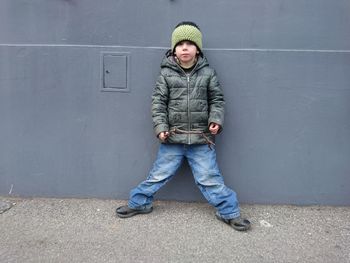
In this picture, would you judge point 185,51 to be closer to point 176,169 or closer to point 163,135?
point 163,135

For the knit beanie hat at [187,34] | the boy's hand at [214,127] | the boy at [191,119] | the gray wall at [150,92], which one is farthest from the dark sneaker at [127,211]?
the knit beanie hat at [187,34]

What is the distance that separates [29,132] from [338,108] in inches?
114

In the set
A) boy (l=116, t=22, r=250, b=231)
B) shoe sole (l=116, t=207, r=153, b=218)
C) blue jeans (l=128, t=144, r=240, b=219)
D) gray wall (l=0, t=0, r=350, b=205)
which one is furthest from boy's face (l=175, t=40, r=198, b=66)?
shoe sole (l=116, t=207, r=153, b=218)

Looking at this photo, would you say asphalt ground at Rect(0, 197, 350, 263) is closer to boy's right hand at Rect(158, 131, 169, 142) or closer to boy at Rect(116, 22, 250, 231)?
boy at Rect(116, 22, 250, 231)

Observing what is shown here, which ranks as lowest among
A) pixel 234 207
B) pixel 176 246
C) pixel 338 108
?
pixel 176 246

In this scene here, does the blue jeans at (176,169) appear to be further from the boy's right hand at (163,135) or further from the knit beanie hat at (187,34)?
the knit beanie hat at (187,34)

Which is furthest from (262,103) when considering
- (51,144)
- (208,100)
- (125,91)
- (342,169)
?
(51,144)

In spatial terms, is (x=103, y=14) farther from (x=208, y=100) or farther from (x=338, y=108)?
(x=338, y=108)

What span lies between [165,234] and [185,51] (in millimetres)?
1528

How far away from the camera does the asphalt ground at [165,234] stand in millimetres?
3094

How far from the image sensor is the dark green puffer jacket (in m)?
3.55

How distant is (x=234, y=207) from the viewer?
11.6ft

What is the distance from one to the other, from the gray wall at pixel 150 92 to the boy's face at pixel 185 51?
27 centimetres

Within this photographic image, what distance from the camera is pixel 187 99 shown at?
355cm
